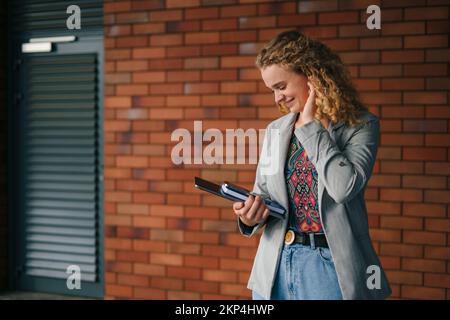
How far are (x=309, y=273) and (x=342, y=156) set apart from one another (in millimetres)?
418

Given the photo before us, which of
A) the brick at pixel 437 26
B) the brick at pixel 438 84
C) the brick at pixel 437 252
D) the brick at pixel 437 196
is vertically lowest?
the brick at pixel 437 252

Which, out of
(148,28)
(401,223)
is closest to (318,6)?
(148,28)

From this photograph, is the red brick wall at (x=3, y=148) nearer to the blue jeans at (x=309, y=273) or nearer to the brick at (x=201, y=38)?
the brick at (x=201, y=38)

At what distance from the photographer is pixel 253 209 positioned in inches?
88.9

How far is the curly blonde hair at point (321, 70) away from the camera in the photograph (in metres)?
2.26

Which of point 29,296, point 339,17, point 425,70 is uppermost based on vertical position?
point 339,17

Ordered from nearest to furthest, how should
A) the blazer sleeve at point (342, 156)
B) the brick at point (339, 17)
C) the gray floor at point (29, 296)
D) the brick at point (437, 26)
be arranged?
1. the blazer sleeve at point (342, 156)
2. the brick at point (437, 26)
3. the brick at point (339, 17)
4. the gray floor at point (29, 296)

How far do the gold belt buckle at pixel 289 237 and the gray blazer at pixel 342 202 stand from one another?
0.02 metres

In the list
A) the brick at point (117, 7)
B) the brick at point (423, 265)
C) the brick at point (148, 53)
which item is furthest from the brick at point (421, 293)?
the brick at point (117, 7)

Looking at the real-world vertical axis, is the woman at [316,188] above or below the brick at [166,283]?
above

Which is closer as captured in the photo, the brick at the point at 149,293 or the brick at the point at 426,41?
the brick at the point at 426,41

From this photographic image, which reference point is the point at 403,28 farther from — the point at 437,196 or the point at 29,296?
the point at 29,296

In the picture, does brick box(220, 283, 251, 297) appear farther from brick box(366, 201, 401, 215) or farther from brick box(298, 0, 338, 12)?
brick box(298, 0, 338, 12)
